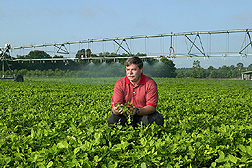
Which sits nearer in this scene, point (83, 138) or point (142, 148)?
point (142, 148)

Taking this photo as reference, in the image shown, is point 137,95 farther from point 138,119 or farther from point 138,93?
point 138,119

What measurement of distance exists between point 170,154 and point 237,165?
0.67m

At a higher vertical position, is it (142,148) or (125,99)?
(125,99)

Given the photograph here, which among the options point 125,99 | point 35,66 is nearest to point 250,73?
point 35,66

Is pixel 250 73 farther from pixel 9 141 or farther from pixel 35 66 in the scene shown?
pixel 9 141

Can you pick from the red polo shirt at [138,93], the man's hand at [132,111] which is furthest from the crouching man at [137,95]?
the man's hand at [132,111]

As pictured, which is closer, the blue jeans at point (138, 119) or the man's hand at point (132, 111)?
the man's hand at point (132, 111)

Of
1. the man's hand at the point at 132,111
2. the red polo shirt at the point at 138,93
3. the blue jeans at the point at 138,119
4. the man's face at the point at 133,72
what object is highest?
the man's face at the point at 133,72

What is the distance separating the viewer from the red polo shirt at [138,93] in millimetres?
3959

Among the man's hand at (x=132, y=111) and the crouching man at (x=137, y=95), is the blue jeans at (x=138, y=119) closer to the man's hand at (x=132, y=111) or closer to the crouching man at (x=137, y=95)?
the crouching man at (x=137, y=95)

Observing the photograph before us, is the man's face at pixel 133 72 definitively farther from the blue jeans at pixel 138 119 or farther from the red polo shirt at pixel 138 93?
the blue jeans at pixel 138 119

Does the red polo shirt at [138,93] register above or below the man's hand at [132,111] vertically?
above

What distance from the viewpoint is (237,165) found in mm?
2490

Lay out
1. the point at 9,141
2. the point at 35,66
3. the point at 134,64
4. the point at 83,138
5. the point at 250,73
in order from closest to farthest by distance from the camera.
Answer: the point at 83,138
the point at 9,141
the point at 134,64
the point at 35,66
the point at 250,73
